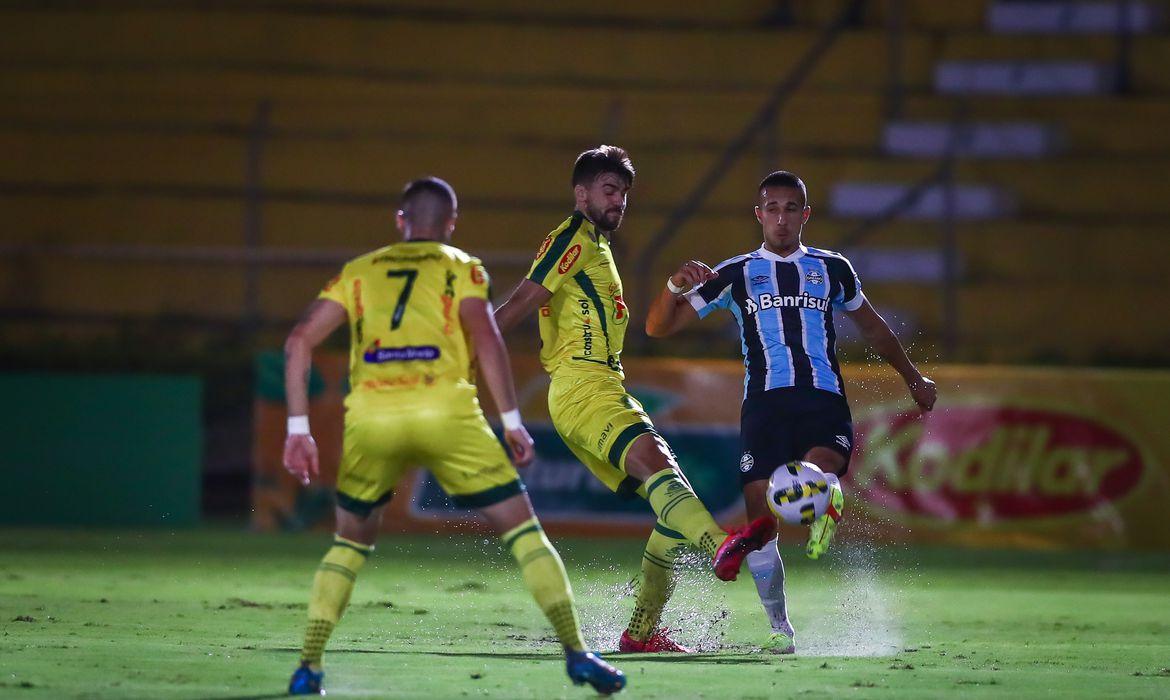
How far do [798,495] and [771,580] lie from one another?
675 millimetres

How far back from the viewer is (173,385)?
15.8 metres

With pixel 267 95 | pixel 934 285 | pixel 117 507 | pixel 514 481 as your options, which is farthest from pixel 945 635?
pixel 267 95

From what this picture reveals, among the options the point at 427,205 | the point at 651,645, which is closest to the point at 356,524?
the point at 427,205

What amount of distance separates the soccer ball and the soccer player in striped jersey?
273 mm

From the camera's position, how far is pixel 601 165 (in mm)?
8391

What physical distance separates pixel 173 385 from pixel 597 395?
27.7ft

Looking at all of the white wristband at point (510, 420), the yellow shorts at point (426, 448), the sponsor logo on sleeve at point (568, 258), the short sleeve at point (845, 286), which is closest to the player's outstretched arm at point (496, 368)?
the white wristband at point (510, 420)

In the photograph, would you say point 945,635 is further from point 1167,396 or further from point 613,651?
point 1167,396

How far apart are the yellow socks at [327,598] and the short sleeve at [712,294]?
2.61 m

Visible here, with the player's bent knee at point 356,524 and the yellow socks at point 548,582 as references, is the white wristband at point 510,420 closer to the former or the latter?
the yellow socks at point 548,582

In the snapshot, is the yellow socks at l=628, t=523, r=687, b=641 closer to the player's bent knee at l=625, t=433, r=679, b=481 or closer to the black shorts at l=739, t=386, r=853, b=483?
the player's bent knee at l=625, t=433, r=679, b=481

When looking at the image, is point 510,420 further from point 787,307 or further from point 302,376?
point 787,307

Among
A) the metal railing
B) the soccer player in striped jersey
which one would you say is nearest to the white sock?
the soccer player in striped jersey

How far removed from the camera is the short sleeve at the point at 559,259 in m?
8.12
